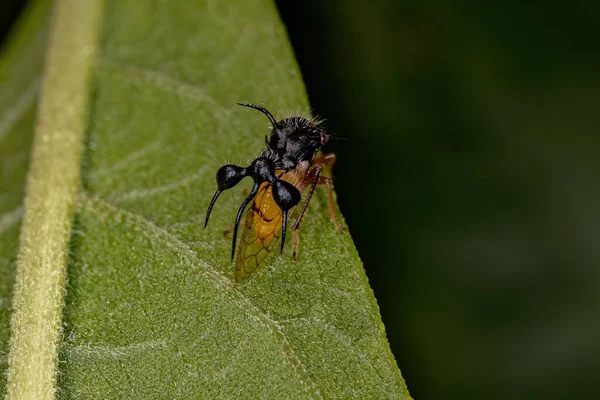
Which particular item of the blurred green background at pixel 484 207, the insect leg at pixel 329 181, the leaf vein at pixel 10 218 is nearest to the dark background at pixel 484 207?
the blurred green background at pixel 484 207

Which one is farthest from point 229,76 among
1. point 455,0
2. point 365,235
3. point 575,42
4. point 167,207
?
point 575,42

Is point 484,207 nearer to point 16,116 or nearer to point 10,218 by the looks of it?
point 10,218

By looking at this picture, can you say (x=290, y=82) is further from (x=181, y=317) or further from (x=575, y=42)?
(x=575, y=42)

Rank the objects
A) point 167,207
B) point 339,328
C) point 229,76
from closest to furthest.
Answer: point 339,328 < point 167,207 < point 229,76

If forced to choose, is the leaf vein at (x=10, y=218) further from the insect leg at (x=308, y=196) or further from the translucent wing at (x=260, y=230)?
the insect leg at (x=308, y=196)

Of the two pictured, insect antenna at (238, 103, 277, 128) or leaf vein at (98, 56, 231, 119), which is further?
leaf vein at (98, 56, 231, 119)

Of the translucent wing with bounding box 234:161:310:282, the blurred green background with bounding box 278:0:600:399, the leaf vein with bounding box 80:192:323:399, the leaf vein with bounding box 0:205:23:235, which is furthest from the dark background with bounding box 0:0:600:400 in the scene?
the leaf vein with bounding box 0:205:23:235

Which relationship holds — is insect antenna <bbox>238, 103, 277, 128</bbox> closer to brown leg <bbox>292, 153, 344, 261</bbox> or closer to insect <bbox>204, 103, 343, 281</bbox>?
insect <bbox>204, 103, 343, 281</bbox>
